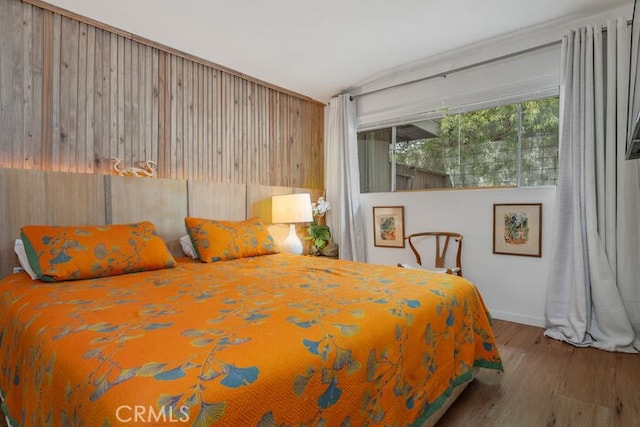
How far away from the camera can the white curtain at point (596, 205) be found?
246 centimetres

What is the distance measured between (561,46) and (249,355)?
3.41m

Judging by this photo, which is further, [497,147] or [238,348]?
[497,147]

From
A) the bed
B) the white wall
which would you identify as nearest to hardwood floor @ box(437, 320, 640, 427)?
the bed

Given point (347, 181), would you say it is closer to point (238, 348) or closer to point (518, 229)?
point (518, 229)

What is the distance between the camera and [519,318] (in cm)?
307

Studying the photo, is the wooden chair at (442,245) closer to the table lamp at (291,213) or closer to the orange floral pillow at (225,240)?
the table lamp at (291,213)

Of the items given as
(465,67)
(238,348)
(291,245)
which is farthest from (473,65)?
(238,348)

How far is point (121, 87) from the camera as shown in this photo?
9.20 ft

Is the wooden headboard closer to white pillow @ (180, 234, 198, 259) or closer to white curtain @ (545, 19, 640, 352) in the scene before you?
white pillow @ (180, 234, 198, 259)

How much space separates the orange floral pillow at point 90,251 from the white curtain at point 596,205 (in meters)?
3.06

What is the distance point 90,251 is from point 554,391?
283 centimetres

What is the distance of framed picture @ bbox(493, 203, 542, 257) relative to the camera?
298 cm

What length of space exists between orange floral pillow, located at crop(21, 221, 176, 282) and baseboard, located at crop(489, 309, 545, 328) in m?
2.91

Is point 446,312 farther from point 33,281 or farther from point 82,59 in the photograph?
point 82,59
